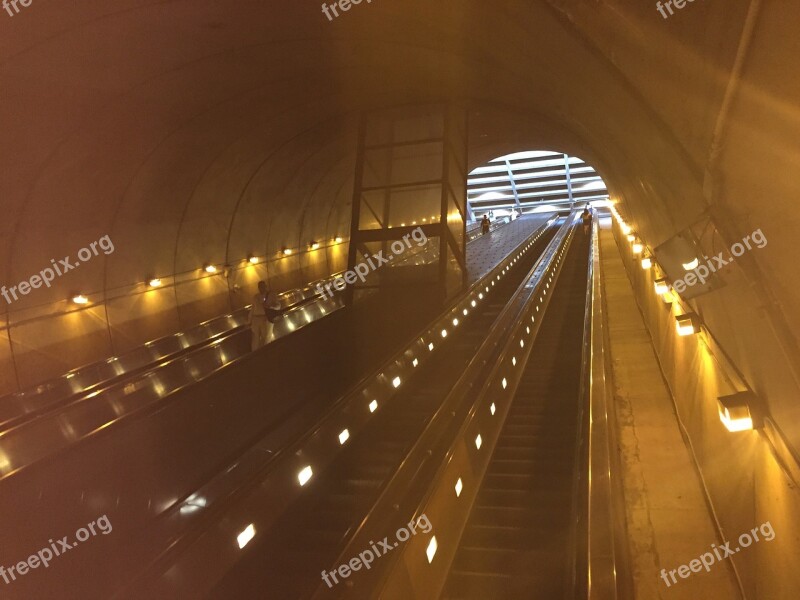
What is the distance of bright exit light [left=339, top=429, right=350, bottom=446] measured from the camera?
17.2ft

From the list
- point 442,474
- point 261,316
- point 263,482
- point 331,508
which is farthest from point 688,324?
point 261,316

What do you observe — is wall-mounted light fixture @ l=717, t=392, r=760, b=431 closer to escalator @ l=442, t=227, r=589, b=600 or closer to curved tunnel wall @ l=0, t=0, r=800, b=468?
curved tunnel wall @ l=0, t=0, r=800, b=468

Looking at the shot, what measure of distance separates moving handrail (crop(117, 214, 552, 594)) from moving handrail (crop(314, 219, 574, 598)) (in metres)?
0.90

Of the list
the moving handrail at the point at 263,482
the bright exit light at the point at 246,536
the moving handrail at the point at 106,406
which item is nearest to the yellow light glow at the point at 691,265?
the moving handrail at the point at 263,482

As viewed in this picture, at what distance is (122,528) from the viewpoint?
4.64 meters

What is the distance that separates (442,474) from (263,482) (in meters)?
1.26

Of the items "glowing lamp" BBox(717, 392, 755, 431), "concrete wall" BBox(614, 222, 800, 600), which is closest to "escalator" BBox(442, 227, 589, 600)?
"concrete wall" BBox(614, 222, 800, 600)

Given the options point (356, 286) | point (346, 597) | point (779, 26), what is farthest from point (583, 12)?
point (356, 286)

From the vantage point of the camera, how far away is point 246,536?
367 centimetres

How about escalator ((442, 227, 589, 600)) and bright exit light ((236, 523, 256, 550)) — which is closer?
bright exit light ((236, 523, 256, 550))

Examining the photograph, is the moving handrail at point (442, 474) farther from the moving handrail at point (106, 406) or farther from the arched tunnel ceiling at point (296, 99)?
the moving handrail at point (106, 406)

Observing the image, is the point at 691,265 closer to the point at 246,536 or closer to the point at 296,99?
the point at 246,536

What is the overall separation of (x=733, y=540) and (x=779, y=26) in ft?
10.9

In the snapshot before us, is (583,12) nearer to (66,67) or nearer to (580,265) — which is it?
(66,67)
